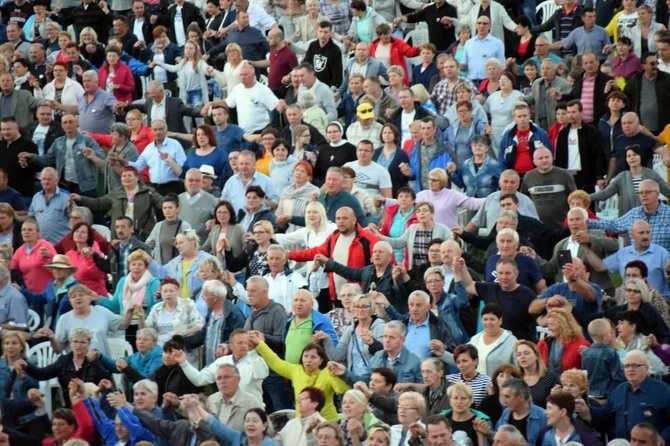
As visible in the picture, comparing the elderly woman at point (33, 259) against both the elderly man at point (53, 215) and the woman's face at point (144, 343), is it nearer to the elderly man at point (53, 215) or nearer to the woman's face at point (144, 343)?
the elderly man at point (53, 215)

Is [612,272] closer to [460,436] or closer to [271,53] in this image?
[460,436]

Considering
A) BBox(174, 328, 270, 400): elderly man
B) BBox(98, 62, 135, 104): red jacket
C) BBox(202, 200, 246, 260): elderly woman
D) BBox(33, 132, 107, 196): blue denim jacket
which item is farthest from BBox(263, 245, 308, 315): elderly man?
BBox(98, 62, 135, 104): red jacket

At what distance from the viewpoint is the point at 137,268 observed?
14711 mm

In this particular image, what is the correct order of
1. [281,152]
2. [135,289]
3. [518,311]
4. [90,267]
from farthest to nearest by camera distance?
[281,152] → [90,267] → [135,289] → [518,311]

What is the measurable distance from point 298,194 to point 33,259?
8.65 feet

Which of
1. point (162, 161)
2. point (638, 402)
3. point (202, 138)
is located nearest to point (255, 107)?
point (202, 138)

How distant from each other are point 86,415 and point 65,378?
27.5 inches

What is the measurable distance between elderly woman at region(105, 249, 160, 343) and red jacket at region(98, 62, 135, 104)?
17.4 feet

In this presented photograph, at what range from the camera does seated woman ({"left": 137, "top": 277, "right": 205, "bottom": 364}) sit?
45.9ft

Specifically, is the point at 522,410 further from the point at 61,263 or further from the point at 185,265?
the point at 61,263

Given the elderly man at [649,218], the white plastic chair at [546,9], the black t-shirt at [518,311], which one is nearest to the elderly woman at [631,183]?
the elderly man at [649,218]

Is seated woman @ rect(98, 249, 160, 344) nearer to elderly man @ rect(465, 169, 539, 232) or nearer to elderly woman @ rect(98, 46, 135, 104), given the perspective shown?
elderly man @ rect(465, 169, 539, 232)

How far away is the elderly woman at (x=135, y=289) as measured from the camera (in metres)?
14.6

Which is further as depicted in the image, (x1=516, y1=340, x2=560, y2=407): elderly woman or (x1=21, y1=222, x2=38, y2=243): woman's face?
(x1=21, y1=222, x2=38, y2=243): woman's face
